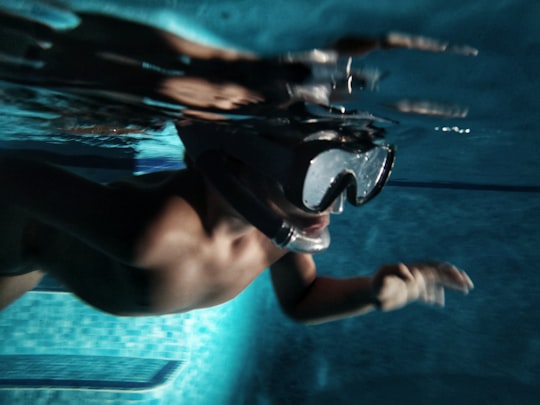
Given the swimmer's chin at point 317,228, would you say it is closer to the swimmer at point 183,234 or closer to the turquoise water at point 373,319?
the swimmer at point 183,234

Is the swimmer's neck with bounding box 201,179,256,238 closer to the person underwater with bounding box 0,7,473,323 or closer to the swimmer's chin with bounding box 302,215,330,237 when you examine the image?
the person underwater with bounding box 0,7,473,323

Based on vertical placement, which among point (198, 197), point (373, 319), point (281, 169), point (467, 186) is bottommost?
point (373, 319)

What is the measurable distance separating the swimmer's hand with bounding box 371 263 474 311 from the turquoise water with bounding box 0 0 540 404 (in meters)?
3.68

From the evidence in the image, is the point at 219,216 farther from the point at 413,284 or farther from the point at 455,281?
the point at 455,281

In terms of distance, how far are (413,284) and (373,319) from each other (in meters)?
10.6

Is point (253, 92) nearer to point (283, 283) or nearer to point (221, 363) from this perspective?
point (283, 283)

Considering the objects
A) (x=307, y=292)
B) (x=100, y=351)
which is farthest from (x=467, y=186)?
(x=307, y=292)

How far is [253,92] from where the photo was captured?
5.09m

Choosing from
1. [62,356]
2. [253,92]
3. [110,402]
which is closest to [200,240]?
[253,92]

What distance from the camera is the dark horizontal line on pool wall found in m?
14.0

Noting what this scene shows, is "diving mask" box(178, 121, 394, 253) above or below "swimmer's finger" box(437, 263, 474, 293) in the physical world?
above

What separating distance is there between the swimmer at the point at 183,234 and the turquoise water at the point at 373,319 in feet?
11.1

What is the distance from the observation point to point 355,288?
15.9ft

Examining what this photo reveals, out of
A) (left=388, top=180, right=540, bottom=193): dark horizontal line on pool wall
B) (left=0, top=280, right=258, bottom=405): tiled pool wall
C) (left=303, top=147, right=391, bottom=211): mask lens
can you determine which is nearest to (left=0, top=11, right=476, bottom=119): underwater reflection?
(left=303, top=147, right=391, bottom=211): mask lens
